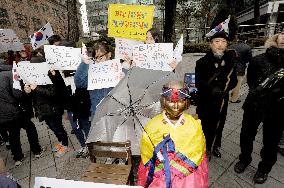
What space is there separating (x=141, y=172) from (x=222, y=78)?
2212 millimetres

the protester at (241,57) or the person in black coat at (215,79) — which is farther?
the protester at (241,57)

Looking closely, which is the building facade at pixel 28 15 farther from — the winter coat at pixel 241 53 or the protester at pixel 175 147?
the protester at pixel 175 147

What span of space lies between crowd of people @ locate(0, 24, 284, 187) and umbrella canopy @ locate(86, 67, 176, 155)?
563 mm

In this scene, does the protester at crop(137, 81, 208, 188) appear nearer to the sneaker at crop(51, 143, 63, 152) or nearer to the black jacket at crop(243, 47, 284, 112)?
the black jacket at crop(243, 47, 284, 112)

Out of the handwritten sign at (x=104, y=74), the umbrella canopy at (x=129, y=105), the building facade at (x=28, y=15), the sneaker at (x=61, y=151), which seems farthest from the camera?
the building facade at (x=28, y=15)

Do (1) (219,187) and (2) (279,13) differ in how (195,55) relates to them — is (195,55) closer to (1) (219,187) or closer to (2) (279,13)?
(1) (219,187)

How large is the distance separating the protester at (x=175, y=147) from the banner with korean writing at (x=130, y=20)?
7.39ft

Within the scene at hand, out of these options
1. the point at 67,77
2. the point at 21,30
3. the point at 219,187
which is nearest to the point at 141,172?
the point at 219,187

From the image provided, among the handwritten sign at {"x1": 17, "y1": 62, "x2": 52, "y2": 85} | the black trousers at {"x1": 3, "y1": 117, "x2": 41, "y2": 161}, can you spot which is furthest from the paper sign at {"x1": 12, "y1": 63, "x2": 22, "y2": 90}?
the black trousers at {"x1": 3, "y1": 117, "x2": 41, "y2": 161}

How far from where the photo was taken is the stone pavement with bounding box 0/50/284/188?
4.22m

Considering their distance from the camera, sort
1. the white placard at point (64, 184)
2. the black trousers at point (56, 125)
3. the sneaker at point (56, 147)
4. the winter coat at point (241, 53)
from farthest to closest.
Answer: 1. the winter coat at point (241, 53)
2. the sneaker at point (56, 147)
3. the black trousers at point (56, 125)
4. the white placard at point (64, 184)

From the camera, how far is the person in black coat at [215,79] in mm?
4090

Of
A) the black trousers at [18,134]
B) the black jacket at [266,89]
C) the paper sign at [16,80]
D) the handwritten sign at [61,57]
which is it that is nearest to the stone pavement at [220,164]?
the black trousers at [18,134]

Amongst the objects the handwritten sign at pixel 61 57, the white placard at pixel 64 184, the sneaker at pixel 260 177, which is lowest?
the sneaker at pixel 260 177
